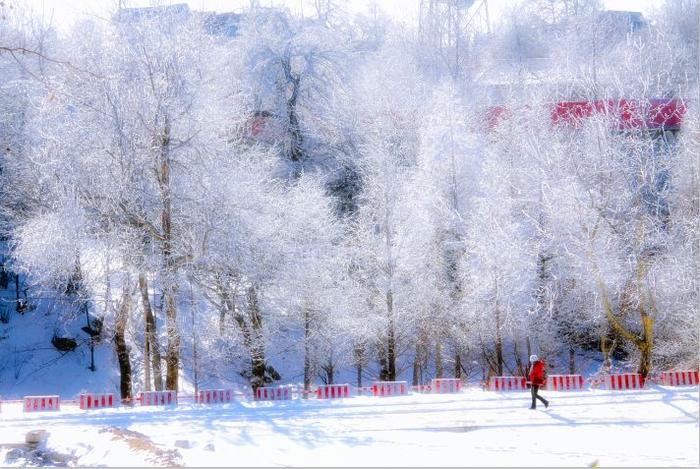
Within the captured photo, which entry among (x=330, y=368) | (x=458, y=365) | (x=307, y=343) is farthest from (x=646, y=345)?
(x=330, y=368)

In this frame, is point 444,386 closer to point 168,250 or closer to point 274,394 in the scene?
point 274,394

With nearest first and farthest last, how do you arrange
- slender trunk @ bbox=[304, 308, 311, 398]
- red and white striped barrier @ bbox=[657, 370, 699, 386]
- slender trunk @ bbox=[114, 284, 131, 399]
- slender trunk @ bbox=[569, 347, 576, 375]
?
1. red and white striped barrier @ bbox=[657, 370, 699, 386]
2. slender trunk @ bbox=[114, 284, 131, 399]
3. slender trunk @ bbox=[304, 308, 311, 398]
4. slender trunk @ bbox=[569, 347, 576, 375]

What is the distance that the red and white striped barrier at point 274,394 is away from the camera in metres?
13.5

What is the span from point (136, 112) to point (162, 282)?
13.8ft

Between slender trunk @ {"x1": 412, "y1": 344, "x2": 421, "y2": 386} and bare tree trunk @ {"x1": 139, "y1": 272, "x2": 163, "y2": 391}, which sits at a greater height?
bare tree trunk @ {"x1": 139, "y1": 272, "x2": 163, "y2": 391}

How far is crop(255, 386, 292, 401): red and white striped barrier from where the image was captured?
1349 centimetres

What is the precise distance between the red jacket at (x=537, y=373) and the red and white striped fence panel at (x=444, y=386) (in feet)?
9.19

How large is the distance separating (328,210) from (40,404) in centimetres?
976

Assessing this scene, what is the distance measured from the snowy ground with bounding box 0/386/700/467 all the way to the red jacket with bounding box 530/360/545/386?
1.80ft

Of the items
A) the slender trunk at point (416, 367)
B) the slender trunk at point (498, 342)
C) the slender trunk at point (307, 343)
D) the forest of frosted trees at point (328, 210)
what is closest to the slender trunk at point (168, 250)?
the forest of frosted trees at point (328, 210)

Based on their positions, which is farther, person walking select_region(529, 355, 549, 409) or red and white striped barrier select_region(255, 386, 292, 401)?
red and white striped barrier select_region(255, 386, 292, 401)

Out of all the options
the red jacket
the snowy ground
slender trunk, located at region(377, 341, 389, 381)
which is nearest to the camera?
the snowy ground

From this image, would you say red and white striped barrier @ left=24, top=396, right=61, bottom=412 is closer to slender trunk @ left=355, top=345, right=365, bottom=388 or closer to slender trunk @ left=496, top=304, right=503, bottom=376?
slender trunk @ left=355, top=345, right=365, bottom=388

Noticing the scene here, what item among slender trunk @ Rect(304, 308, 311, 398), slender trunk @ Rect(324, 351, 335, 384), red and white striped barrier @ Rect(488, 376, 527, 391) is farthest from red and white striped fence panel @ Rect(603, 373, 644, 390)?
slender trunk @ Rect(324, 351, 335, 384)
